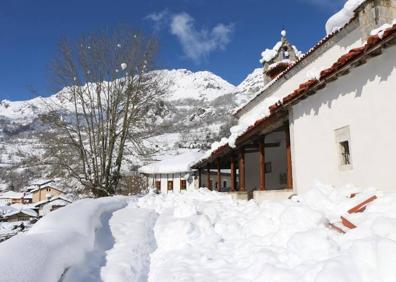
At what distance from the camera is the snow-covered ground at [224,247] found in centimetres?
378

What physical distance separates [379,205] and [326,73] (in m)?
2.99

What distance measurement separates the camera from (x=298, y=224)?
19.7ft

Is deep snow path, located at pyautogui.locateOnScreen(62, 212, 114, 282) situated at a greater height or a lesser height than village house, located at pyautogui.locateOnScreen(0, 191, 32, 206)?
greater

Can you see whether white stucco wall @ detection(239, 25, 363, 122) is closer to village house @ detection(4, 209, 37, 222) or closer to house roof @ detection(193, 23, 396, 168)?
house roof @ detection(193, 23, 396, 168)

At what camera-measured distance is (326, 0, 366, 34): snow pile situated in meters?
11.4

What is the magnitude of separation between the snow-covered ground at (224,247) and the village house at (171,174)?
28866 millimetres

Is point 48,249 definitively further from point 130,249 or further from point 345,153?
point 345,153

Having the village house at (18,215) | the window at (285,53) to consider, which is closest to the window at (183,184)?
the window at (285,53)

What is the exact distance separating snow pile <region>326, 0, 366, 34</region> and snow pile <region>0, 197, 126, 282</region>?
10.1 m

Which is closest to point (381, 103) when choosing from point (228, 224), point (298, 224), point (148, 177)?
point (298, 224)

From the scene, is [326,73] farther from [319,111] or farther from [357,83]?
[319,111]

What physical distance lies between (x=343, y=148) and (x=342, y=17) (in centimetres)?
659

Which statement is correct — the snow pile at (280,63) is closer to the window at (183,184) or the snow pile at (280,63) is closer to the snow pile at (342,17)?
the snow pile at (342,17)

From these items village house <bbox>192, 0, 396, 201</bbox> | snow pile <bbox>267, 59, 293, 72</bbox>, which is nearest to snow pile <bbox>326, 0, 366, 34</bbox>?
village house <bbox>192, 0, 396, 201</bbox>
